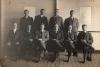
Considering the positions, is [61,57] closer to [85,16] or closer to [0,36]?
[85,16]

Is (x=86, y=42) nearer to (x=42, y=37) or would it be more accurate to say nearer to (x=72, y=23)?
(x=72, y=23)

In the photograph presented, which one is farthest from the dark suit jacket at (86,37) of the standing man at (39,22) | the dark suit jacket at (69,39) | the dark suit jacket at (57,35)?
the standing man at (39,22)

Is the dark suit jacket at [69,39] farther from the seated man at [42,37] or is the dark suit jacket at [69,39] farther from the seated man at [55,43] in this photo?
the seated man at [42,37]

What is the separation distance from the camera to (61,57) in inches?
361

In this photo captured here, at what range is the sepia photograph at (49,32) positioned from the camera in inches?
357

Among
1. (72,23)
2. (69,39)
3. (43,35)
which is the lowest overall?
(69,39)

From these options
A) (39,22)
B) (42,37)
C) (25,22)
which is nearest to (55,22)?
(39,22)

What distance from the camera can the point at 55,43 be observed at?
30.2 feet

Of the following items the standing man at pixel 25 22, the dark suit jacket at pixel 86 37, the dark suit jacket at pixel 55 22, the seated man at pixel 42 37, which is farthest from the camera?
the standing man at pixel 25 22

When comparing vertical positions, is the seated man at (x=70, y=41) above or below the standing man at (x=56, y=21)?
below

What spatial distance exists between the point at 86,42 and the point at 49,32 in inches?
45.2

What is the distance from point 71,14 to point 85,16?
42 centimetres

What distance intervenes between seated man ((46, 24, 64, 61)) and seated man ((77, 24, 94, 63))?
1.85 ft

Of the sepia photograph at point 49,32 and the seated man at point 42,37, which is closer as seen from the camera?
the sepia photograph at point 49,32
